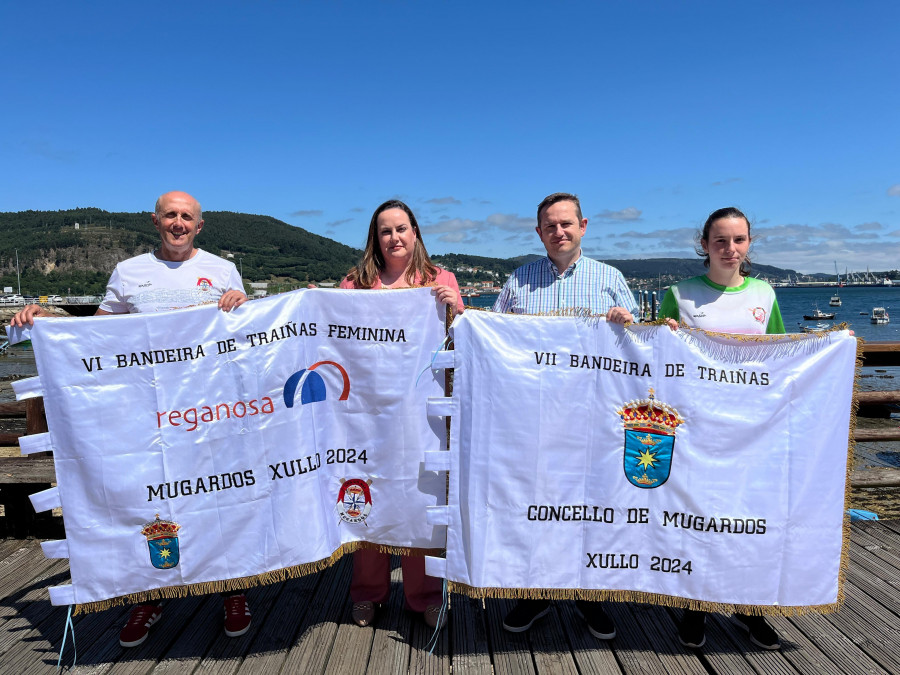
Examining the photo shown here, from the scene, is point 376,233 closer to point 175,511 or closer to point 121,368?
point 121,368

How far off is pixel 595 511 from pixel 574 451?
336 millimetres

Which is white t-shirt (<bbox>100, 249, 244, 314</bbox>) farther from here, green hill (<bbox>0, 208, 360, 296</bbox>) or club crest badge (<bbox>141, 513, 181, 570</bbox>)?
green hill (<bbox>0, 208, 360, 296</bbox>)

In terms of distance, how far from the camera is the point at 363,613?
→ 10.7ft

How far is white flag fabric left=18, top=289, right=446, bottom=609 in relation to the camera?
2.93 metres

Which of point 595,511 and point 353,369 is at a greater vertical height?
point 353,369

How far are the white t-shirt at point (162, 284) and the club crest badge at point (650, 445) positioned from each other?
230 cm

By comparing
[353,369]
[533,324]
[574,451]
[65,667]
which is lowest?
[65,667]

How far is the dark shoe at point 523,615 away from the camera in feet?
10.3

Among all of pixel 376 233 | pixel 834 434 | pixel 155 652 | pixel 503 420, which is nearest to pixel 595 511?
pixel 503 420

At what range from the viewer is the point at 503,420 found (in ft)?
9.83

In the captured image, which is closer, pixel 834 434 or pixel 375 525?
pixel 834 434

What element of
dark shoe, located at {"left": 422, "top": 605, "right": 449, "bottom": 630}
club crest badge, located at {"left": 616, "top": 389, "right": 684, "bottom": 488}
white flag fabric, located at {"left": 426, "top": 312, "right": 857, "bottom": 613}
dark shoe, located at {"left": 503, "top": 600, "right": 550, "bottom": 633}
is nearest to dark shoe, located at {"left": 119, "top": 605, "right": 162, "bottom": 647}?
dark shoe, located at {"left": 422, "top": 605, "right": 449, "bottom": 630}

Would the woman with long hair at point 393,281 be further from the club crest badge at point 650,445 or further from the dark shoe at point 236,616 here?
the club crest badge at point 650,445

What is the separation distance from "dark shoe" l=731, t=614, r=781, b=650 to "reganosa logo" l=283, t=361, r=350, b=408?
2.54 metres
